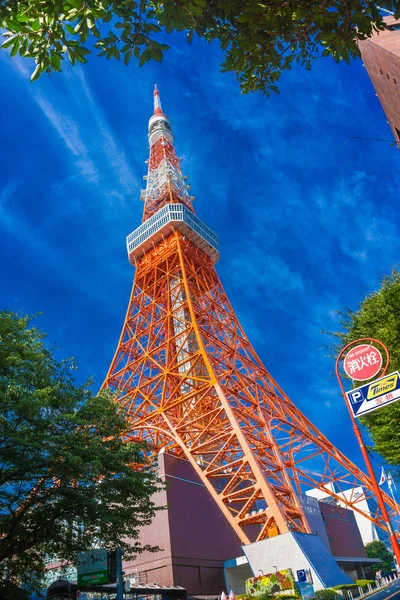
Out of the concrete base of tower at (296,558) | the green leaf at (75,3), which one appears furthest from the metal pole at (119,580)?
the green leaf at (75,3)

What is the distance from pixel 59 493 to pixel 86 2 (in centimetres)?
1093

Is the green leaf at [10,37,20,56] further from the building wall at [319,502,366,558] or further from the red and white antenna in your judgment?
the red and white antenna

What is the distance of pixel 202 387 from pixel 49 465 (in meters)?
14.8

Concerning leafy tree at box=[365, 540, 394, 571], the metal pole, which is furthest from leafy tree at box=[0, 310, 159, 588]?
leafy tree at box=[365, 540, 394, 571]

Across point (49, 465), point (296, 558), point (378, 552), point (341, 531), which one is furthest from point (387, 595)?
point (378, 552)

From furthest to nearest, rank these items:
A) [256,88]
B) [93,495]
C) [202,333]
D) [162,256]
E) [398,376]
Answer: [162,256]
[202,333]
[93,495]
[398,376]
[256,88]

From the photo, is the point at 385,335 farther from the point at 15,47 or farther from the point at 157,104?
the point at 157,104

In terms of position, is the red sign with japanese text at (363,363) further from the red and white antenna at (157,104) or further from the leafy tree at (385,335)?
the red and white antenna at (157,104)

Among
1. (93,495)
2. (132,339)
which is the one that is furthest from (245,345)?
(93,495)

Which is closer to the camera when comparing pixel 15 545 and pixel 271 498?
pixel 15 545

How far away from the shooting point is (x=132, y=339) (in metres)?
32.8

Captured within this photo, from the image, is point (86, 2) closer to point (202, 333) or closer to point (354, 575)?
point (202, 333)

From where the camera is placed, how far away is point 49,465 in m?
11.0

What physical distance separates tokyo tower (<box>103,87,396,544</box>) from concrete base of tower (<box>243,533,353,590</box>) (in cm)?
68
